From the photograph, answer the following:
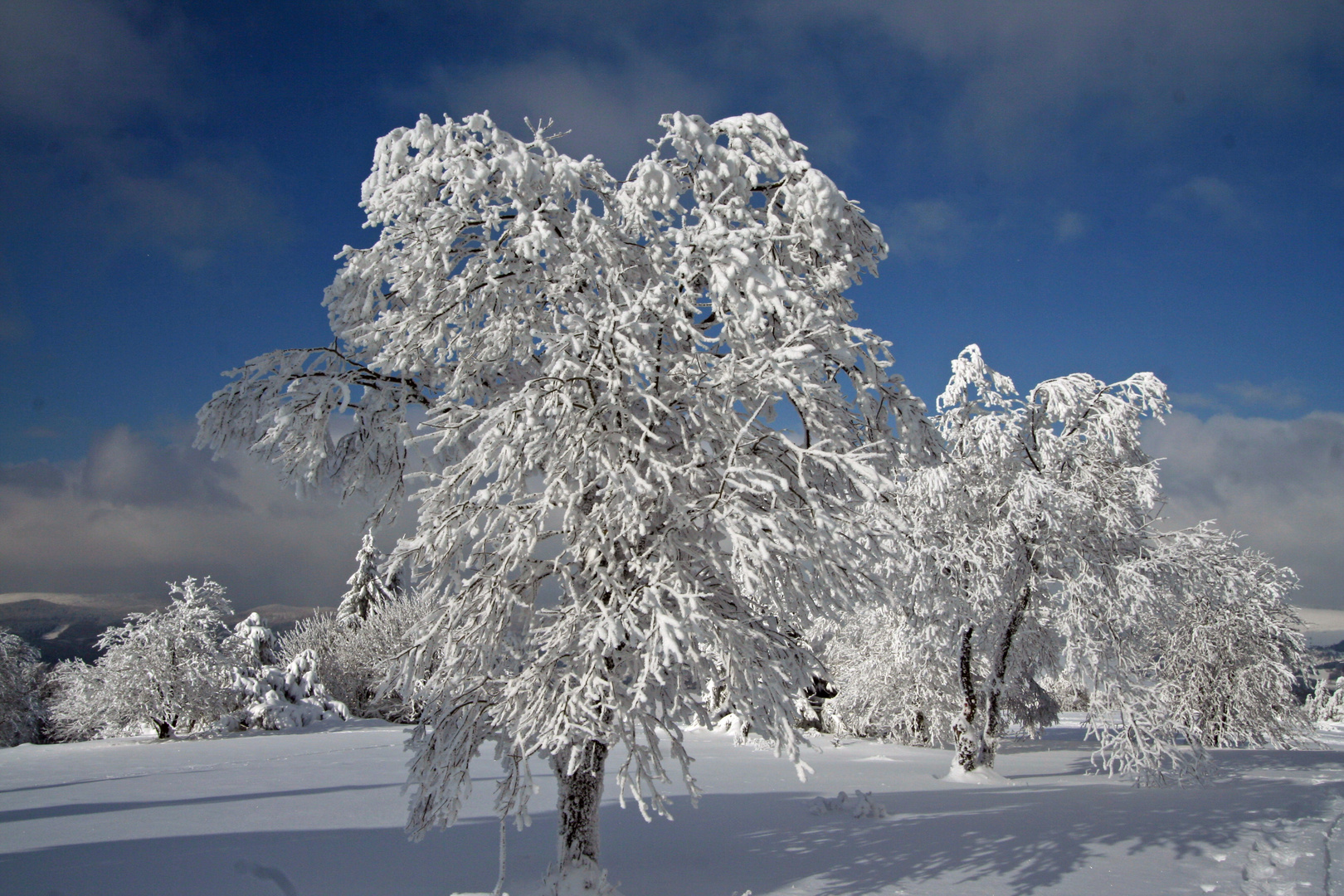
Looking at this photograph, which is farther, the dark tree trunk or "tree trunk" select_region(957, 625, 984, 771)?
"tree trunk" select_region(957, 625, 984, 771)

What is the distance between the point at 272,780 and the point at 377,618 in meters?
24.7

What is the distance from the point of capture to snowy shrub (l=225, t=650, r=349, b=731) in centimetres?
2752

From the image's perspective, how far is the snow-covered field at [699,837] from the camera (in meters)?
7.02

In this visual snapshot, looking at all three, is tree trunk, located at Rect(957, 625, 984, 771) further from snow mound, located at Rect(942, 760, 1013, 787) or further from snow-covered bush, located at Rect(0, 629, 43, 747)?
snow-covered bush, located at Rect(0, 629, 43, 747)

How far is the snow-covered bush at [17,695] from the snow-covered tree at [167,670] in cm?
1091

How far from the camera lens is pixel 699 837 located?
9.26m

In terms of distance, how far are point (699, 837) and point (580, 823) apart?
130 inches

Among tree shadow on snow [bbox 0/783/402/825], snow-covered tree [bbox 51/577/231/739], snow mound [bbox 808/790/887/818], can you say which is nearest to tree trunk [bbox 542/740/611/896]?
snow mound [bbox 808/790/887/818]

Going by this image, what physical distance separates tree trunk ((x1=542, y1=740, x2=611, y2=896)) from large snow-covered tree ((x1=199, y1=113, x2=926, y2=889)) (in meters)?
0.03

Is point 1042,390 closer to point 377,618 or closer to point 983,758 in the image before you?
point 983,758

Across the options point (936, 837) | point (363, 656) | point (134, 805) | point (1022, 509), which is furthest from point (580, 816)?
point (363, 656)

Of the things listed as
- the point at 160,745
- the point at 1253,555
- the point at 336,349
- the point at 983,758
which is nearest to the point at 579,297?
the point at 336,349

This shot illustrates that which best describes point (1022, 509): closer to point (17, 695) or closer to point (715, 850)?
point (715, 850)

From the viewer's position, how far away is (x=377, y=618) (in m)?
35.8
